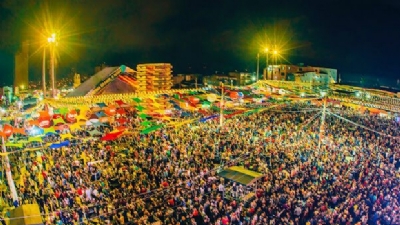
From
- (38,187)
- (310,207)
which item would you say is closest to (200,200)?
(310,207)

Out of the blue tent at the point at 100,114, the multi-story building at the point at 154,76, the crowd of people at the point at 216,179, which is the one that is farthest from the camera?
the multi-story building at the point at 154,76

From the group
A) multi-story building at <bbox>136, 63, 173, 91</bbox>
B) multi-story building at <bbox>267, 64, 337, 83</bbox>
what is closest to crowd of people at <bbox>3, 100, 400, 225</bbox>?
multi-story building at <bbox>267, 64, 337, 83</bbox>

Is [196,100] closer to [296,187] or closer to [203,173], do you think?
[203,173]

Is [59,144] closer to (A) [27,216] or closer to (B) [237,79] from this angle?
(A) [27,216]

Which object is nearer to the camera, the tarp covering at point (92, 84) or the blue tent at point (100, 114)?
the blue tent at point (100, 114)

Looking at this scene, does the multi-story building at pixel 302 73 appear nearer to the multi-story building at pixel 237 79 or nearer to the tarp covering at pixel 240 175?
the multi-story building at pixel 237 79

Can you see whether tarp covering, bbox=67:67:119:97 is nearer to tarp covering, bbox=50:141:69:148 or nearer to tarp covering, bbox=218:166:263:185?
tarp covering, bbox=50:141:69:148

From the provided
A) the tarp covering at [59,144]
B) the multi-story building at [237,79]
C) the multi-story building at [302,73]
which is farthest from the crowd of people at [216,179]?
the multi-story building at [237,79]
